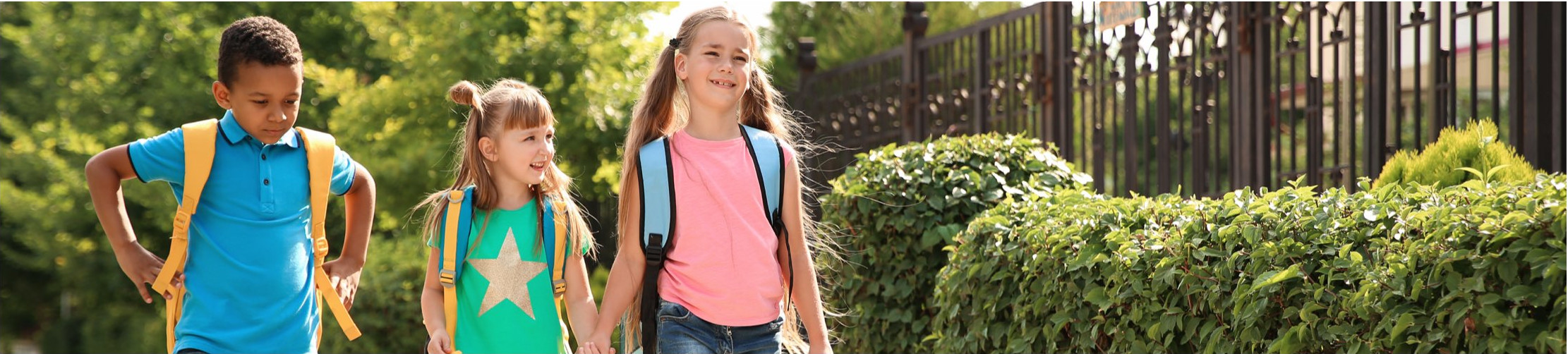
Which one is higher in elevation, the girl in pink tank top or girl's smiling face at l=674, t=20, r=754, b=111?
girl's smiling face at l=674, t=20, r=754, b=111

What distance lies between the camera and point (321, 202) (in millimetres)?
3670

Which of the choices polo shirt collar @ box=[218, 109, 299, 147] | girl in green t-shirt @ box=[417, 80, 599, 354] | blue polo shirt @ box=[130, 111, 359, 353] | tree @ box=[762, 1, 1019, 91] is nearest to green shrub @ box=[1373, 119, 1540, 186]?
girl in green t-shirt @ box=[417, 80, 599, 354]

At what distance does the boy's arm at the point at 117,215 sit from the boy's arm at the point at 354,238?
0.50 metres

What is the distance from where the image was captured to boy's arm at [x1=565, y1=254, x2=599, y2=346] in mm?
3588

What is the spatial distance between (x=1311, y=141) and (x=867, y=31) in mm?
10029

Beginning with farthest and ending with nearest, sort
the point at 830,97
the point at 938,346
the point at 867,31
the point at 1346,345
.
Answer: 1. the point at 867,31
2. the point at 830,97
3. the point at 938,346
4. the point at 1346,345

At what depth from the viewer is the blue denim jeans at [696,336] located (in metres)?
3.38

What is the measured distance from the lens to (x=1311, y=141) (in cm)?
581

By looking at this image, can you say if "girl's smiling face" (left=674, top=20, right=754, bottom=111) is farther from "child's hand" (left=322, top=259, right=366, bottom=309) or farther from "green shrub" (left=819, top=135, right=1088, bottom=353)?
"green shrub" (left=819, top=135, right=1088, bottom=353)

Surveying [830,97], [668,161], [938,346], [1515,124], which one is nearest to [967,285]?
[938,346]

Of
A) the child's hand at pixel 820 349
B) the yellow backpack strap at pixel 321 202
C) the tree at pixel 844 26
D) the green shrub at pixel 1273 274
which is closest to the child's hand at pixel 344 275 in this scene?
the yellow backpack strap at pixel 321 202

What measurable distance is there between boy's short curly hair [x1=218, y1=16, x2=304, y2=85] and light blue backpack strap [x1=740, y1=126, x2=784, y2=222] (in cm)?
123

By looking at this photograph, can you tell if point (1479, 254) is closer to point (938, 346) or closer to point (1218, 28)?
point (938, 346)

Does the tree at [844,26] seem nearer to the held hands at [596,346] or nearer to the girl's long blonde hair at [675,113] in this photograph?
the girl's long blonde hair at [675,113]
